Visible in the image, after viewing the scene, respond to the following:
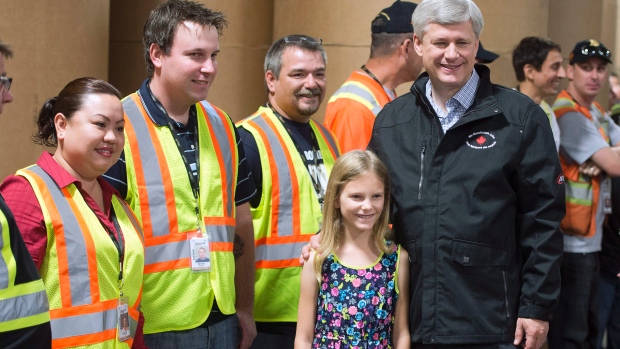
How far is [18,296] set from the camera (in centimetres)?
262

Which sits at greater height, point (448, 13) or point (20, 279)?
point (448, 13)

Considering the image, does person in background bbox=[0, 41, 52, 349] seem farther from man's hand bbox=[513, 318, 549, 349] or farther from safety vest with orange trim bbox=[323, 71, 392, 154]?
safety vest with orange trim bbox=[323, 71, 392, 154]

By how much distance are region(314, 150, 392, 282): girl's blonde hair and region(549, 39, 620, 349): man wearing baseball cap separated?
2.75 m

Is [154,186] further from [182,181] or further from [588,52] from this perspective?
[588,52]

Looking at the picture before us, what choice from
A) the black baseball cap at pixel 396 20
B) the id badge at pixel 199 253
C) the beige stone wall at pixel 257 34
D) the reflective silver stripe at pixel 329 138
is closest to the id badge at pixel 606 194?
the beige stone wall at pixel 257 34

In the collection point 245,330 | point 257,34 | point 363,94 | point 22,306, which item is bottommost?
point 245,330

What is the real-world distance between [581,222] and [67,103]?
3.87 m

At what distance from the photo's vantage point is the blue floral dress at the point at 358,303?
3.68 meters

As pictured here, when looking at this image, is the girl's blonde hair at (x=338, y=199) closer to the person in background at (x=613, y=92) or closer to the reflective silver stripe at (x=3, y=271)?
the reflective silver stripe at (x=3, y=271)

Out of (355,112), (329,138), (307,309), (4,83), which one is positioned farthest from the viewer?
(355,112)

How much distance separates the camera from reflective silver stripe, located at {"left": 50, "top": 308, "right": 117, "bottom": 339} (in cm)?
308

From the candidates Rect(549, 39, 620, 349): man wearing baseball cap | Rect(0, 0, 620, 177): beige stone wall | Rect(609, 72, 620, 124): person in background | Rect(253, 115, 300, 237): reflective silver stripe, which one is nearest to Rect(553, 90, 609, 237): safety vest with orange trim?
Rect(549, 39, 620, 349): man wearing baseball cap

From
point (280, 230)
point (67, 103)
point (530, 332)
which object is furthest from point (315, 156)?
point (67, 103)

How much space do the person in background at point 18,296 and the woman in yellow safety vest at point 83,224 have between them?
330mm
